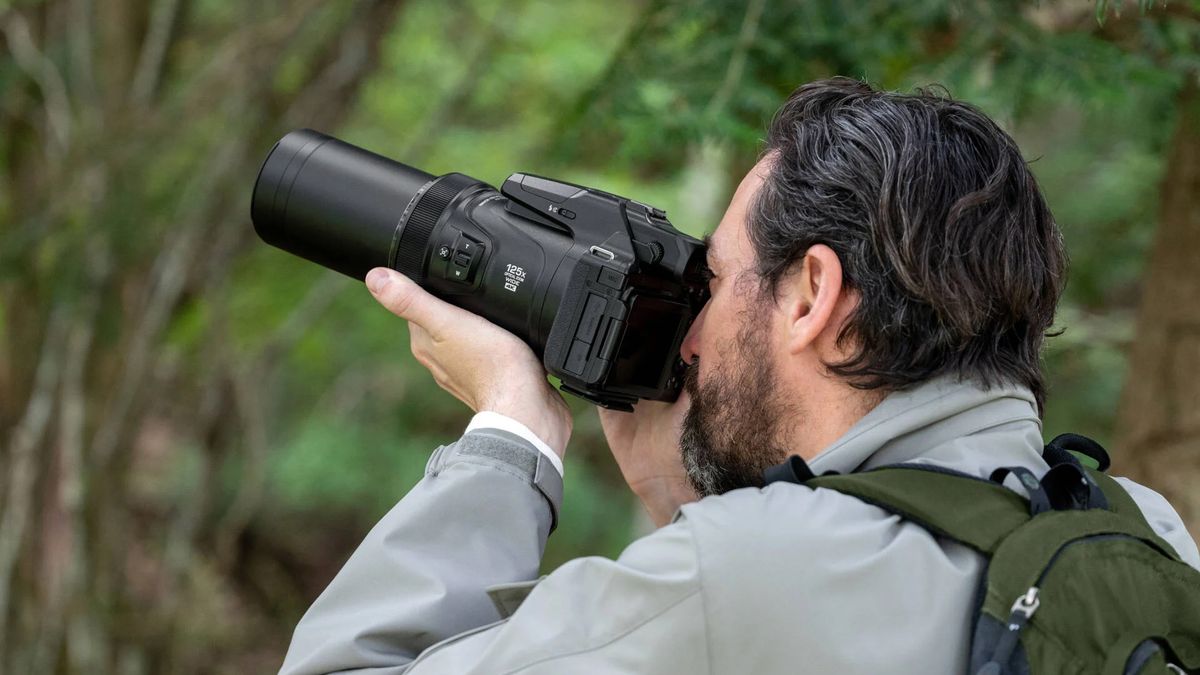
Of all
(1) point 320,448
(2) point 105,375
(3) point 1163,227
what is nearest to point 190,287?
(2) point 105,375

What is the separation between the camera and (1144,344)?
246cm

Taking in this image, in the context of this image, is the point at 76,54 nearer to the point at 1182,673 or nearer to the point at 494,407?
the point at 494,407

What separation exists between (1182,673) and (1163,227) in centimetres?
153

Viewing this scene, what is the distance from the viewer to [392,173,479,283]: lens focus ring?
1709 mm

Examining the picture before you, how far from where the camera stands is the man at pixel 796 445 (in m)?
1.13

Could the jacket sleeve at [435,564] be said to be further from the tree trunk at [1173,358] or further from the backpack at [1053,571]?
the tree trunk at [1173,358]

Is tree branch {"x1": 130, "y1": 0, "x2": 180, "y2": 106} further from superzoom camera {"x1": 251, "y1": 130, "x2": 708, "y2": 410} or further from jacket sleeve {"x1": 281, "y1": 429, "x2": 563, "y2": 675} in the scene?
jacket sleeve {"x1": 281, "y1": 429, "x2": 563, "y2": 675}

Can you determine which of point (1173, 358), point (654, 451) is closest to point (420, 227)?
point (654, 451)

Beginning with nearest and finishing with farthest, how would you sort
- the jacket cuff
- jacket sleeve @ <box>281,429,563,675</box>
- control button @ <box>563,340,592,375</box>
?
jacket sleeve @ <box>281,429,563,675</box>, the jacket cuff, control button @ <box>563,340,592,375</box>

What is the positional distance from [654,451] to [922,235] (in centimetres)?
53

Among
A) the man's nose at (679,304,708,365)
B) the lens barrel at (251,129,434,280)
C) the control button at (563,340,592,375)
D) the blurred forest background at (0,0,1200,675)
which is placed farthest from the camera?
the blurred forest background at (0,0,1200,675)

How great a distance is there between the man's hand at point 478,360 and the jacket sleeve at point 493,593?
0.07m

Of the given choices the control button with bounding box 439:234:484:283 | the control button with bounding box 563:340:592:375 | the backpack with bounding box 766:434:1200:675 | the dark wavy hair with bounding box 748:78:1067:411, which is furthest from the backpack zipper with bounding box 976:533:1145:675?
the control button with bounding box 439:234:484:283

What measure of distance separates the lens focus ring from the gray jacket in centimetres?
41
